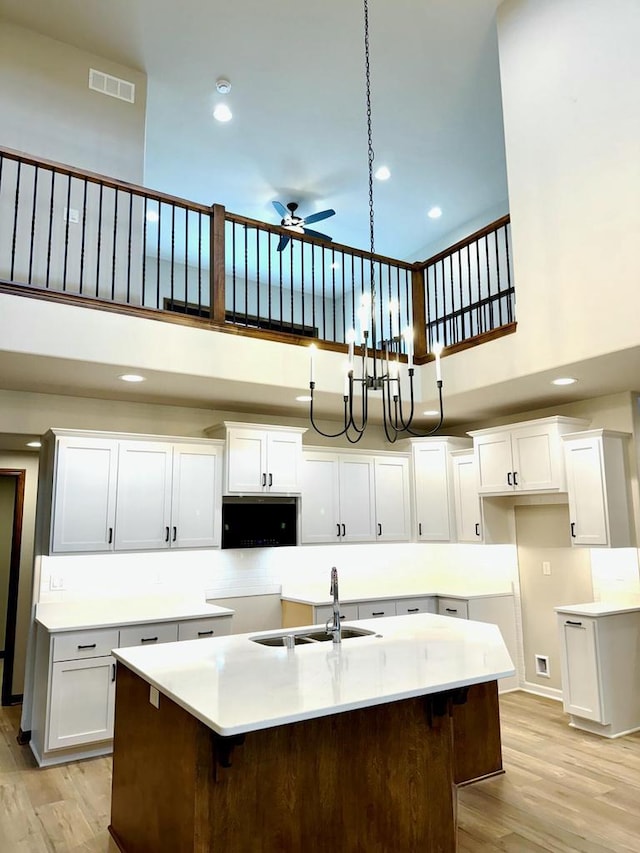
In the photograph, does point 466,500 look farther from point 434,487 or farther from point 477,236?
point 477,236

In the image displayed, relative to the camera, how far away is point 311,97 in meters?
5.56

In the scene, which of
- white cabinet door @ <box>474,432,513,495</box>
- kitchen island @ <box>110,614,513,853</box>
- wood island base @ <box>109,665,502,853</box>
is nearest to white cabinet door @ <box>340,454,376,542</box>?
white cabinet door @ <box>474,432,513,495</box>

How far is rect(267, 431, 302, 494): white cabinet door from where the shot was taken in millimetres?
5532

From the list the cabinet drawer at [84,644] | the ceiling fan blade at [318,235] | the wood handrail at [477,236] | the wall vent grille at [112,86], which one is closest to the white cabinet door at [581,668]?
the wood handrail at [477,236]

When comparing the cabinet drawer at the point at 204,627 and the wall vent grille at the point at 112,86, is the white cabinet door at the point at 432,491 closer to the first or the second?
the cabinet drawer at the point at 204,627

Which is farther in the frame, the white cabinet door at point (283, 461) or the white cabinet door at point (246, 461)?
the white cabinet door at point (283, 461)

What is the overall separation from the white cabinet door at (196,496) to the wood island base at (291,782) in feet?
6.65

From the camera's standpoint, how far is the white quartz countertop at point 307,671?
7.07 ft

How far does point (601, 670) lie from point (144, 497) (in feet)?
12.6

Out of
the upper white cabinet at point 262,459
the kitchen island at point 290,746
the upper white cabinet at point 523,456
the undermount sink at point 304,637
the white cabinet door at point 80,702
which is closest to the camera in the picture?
the kitchen island at point 290,746

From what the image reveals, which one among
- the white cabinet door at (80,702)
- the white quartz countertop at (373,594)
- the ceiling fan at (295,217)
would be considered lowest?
the white cabinet door at (80,702)

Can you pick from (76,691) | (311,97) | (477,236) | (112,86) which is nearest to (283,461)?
(76,691)

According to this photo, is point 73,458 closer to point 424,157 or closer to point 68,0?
point 68,0

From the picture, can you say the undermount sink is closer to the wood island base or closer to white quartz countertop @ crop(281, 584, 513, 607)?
the wood island base
